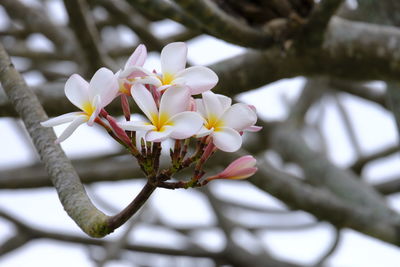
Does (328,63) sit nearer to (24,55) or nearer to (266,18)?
(266,18)

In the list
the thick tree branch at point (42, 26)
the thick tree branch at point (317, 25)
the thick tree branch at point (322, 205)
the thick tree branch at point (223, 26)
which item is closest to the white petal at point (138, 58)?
the thick tree branch at point (223, 26)

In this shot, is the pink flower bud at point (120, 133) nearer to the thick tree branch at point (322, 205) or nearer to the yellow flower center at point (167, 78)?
the yellow flower center at point (167, 78)

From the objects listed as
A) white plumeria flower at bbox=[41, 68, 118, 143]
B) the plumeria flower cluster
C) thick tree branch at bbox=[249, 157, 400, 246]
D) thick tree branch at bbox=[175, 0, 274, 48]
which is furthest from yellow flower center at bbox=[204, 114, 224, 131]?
thick tree branch at bbox=[249, 157, 400, 246]

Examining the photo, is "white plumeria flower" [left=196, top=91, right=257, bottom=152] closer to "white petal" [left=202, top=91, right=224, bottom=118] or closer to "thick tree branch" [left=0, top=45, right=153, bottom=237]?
"white petal" [left=202, top=91, right=224, bottom=118]

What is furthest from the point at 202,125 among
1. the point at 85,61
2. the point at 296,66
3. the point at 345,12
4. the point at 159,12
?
the point at 345,12

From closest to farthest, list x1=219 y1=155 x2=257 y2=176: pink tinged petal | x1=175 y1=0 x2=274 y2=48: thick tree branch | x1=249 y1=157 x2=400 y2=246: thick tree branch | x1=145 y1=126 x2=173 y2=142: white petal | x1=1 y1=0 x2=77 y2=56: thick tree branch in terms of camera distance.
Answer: x1=145 y1=126 x2=173 y2=142: white petal, x1=219 y1=155 x2=257 y2=176: pink tinged petal, x1=175 y1=0 x2=274 y2=48: thick tree branch, x1=249 y1=157 x2=400 y2=246: thick tree branch, x1=1 y1=0 x2=77 y2=56: thick tree branch

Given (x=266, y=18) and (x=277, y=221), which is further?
(x=277, y=221)

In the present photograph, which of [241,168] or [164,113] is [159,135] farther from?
[241,168]
